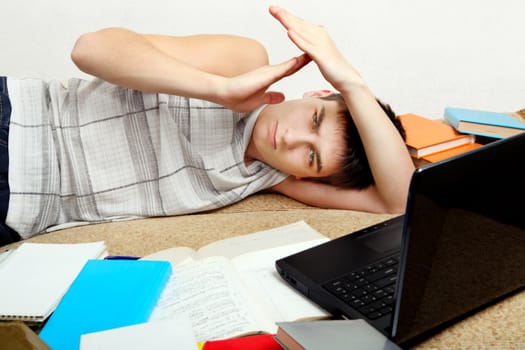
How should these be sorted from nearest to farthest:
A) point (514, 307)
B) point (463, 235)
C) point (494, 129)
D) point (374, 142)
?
1. point (463, 235)
2. point (514, 307)
3. point (374, 142)
4. point (494, 129)

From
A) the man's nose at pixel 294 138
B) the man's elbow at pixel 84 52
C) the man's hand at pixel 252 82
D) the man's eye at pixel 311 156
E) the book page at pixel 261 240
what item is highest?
the man's elbow at pixel 84 52

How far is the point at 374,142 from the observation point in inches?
51.5

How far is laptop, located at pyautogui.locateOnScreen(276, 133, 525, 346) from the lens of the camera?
2.04 feet

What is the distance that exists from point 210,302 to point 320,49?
697mm

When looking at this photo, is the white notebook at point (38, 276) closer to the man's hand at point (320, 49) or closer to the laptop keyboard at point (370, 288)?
the laptop keyboard at point (370, 288)

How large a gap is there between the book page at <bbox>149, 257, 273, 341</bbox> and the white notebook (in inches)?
6.7

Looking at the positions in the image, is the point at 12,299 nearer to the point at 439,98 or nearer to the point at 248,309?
the point at 248,309

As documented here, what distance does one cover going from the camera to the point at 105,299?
854 millimetres

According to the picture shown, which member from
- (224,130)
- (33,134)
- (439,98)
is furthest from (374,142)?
(439,98)

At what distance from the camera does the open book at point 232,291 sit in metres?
0.81

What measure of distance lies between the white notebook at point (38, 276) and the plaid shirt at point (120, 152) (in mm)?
299

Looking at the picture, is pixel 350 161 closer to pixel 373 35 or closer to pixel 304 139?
pixel 304 139

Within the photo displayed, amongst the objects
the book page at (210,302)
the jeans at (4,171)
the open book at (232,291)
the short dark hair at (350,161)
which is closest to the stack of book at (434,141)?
the short dark hair at (350,161)

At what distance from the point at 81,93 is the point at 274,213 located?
1.98 feet
